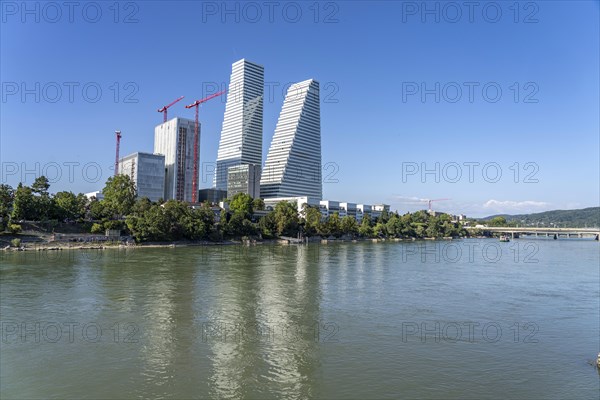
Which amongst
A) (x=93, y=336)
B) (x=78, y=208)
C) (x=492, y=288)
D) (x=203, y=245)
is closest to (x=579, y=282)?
(x=492, y=288)

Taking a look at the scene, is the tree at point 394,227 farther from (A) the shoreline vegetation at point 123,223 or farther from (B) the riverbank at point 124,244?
(B) the riverbank at point 124,244

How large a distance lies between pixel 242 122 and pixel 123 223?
→ 74.5m

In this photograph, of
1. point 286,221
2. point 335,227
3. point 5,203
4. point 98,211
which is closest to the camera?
point 5,203

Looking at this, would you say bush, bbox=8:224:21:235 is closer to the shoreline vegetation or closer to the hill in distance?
the shoreline vegetation

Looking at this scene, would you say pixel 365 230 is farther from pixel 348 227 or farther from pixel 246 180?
pixel 246 180

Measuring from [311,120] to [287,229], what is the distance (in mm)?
51391

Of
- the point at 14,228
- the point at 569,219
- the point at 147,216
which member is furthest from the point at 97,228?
the point at 569,219

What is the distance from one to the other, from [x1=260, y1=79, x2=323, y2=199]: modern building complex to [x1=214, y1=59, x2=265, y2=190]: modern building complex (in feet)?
27.6

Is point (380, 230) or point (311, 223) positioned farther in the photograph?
point (380, 230)

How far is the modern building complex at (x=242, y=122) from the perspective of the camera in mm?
119000

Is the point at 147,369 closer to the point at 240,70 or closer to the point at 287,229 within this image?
the point at 287,229

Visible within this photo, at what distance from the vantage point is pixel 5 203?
44.2 meters

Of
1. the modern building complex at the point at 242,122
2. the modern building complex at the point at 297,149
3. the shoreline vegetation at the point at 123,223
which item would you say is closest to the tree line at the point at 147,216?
the shoreline vegetation at the point at 123,223

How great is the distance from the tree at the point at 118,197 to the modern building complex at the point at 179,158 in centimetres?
4002
